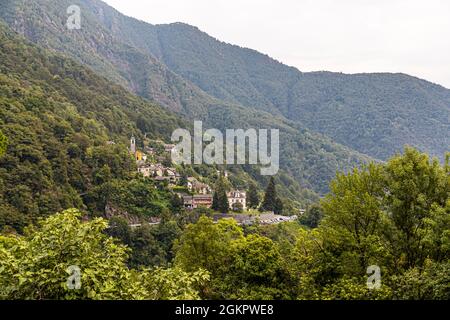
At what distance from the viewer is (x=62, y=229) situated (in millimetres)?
8773

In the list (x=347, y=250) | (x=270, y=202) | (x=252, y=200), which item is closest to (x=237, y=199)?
(x=252, y=200)

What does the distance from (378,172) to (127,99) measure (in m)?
176

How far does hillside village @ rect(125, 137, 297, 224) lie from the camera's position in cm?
9144

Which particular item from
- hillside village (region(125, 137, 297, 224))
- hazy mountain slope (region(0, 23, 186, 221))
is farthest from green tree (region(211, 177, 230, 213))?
hazy mountain slope (region(0, 23, 186, 221))

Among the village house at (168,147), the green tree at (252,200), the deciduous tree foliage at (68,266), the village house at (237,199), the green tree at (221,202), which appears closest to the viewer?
the deciduous tree foliage at (68,266)

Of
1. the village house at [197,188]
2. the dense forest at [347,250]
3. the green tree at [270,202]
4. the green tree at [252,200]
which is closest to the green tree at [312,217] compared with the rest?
the green tree at [270,202]

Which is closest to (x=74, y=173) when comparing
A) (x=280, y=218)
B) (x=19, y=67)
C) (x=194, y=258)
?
(x=280, y=218)

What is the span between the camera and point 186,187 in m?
109

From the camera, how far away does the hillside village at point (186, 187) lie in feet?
300

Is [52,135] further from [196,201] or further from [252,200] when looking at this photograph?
[252,200]

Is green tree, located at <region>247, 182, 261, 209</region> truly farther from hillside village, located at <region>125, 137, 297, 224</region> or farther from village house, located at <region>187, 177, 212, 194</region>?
village house, located at <region>187, 177, 212, 194</region>

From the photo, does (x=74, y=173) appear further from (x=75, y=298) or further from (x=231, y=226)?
(x=75, y=298)

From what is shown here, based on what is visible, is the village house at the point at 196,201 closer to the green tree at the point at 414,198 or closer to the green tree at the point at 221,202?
the green tree at the point at 221,202

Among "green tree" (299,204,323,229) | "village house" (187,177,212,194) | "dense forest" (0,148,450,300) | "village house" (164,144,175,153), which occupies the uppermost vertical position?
"village house" (164,144,175,153)
